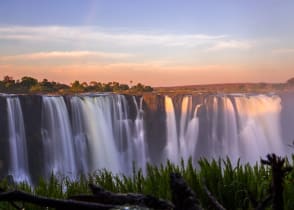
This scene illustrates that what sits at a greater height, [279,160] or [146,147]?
[279,160]

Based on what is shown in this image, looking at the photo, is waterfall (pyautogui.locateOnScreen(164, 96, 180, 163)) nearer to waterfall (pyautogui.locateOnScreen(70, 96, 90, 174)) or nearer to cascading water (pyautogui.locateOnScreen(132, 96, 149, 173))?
cascading water (pyautogui.locateOnScreen(132, 96, 149, 173))

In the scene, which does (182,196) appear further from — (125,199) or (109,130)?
(109,130)

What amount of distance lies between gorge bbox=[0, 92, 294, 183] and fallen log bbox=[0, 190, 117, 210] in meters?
11.6

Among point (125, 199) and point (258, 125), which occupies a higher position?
point (125, 199)

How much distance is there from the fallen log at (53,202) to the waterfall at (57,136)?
565 inches

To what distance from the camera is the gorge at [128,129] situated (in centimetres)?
1485

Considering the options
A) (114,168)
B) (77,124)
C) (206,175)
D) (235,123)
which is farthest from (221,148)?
(206,175)

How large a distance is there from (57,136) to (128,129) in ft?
11.0

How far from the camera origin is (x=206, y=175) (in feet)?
7.36

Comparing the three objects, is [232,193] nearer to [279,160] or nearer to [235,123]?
[279,160]

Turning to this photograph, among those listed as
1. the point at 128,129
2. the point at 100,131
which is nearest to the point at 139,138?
the point at 128,129

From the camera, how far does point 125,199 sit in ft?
2.58

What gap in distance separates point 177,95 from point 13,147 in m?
7.84

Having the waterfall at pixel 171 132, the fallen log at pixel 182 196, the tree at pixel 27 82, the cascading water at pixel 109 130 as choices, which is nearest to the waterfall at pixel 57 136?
the cascading water at pixel 109 130
